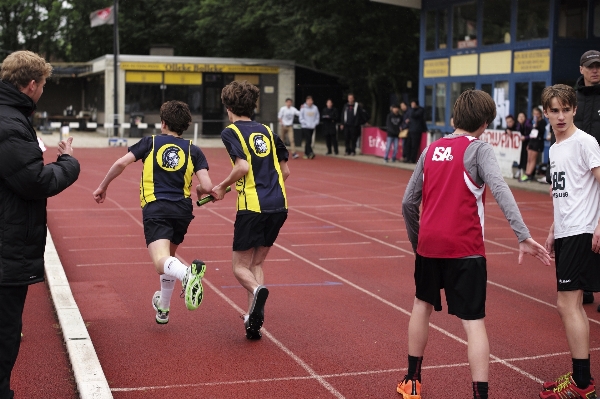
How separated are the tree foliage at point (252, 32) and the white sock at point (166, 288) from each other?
27.6 meters

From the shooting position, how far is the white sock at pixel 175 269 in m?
6.60

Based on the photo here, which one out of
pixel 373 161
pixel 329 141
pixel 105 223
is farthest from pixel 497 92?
pixel 105 223

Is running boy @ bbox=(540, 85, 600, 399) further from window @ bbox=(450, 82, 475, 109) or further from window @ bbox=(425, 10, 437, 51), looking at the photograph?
window @ bbox=(425, 10, 437, 51)

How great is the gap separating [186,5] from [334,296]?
146 feet

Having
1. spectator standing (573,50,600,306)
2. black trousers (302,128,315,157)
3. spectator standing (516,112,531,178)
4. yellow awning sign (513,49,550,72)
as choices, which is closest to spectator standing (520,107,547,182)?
spectator standing (516,112,531,178)

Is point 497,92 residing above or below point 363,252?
above

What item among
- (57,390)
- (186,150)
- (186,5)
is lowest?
(57,390)

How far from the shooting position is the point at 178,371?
6.09 metres

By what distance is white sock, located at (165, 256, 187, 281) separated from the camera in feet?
21.6

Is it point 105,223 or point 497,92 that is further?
point 497,92

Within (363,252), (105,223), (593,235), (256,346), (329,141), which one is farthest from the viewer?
(329,141)

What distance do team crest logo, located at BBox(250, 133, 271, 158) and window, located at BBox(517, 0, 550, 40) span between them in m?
17.5

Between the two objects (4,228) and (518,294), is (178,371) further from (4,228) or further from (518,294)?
(518,294)

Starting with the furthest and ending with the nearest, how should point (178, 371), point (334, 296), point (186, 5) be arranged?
point (186, 5)
point (334, 296)
point (178, 371)
